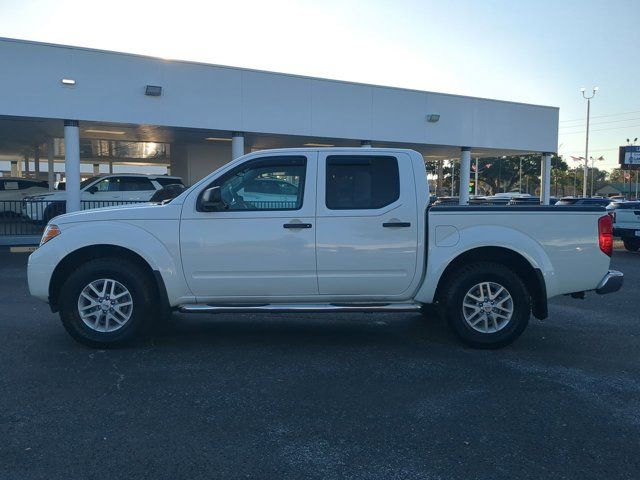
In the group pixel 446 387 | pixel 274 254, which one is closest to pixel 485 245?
pixel 446 387

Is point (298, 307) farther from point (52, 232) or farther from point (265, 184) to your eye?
point (52, 232)

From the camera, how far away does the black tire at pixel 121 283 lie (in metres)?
5.65

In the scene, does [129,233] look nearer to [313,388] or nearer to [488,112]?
[313,388]

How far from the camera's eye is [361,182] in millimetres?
5863

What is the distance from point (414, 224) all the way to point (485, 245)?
2.38 feet

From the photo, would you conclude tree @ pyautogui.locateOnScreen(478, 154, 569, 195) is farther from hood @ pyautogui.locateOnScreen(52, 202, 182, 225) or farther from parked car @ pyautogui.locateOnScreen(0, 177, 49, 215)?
hood @ pyautogui.locateOnScreen(52, 202, 182, 225)

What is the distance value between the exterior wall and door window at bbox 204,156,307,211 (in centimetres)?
1202

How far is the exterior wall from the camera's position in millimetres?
15461

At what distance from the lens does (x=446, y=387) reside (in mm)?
4766

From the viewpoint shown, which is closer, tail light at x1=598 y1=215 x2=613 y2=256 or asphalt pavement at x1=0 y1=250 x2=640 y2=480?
asphalt pavement at x1=0 y1=250 x2=640 y2=480

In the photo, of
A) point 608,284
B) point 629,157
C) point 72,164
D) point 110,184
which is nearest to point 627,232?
point 608,284

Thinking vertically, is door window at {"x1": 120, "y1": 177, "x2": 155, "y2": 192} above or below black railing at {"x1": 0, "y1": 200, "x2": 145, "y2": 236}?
above

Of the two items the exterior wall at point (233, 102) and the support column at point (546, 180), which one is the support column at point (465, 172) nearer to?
the exterior wall at point (233, 102)

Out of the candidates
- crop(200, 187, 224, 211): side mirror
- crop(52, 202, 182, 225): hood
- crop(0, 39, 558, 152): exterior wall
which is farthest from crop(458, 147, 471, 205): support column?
crop(52, 202, 182, 225): hood
